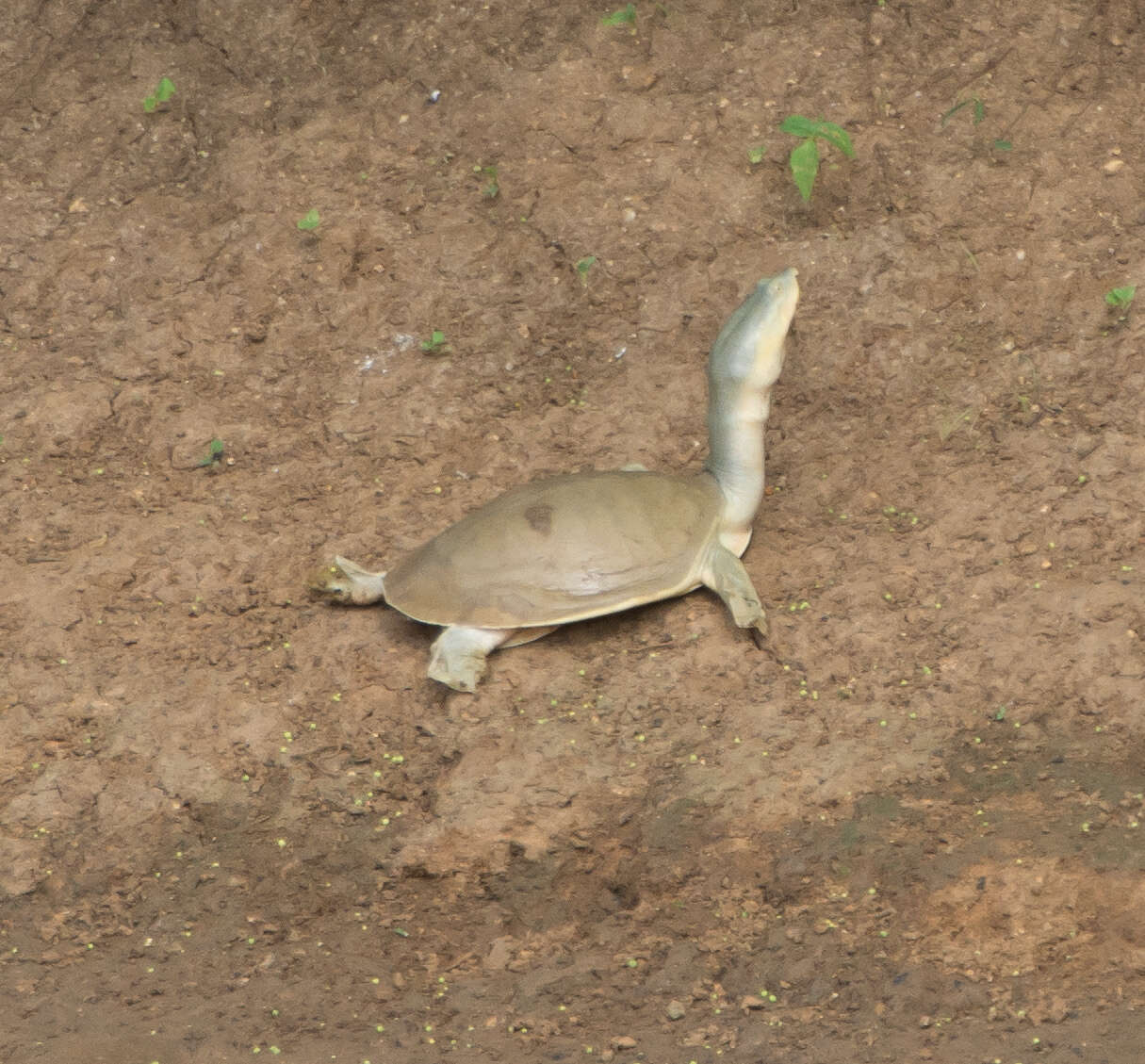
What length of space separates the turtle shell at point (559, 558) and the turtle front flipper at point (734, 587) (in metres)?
0.04

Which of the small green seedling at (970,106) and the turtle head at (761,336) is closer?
the turtle head at (761,336)

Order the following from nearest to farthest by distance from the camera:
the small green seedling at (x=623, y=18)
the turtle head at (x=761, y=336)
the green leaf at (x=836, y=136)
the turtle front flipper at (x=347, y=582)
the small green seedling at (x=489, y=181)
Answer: the turtle head at (x=761, y=336) < the turtle front flipper at (x=347, y=582) < the green leaf at (x=836, y=136) < the small green seedling at (x=489, y=181) < the small green seedling at (x=623, y=18)

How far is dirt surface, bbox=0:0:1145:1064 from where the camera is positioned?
309 cm

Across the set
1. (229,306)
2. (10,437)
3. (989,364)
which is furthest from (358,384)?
(989,364)

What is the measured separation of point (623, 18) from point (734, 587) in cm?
310

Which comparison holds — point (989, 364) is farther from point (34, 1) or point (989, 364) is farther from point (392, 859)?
point (34, 1)

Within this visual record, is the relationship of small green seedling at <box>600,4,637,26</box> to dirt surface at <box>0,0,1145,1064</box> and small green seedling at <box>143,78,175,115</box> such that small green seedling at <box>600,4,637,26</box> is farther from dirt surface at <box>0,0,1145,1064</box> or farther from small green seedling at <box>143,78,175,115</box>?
small green seedling at <box>143,78,175,115</box>

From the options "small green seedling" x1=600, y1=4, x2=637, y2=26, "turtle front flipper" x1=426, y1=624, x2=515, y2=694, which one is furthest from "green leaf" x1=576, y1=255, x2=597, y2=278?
"turtle front flipper" x1=426, y1=624, x2=515, y2=694

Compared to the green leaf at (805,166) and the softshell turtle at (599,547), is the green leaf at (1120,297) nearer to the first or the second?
the green leaf at (805,166)

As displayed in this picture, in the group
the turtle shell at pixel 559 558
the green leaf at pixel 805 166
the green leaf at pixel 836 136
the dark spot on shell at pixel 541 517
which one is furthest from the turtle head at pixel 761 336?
the green leaf at pixel 836 136

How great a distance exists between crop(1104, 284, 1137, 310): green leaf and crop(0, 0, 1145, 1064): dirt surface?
0.05 meters

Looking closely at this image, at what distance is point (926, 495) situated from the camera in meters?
4.29

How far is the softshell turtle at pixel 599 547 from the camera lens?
3.80m

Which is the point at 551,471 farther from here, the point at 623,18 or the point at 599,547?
the point at 623,18
